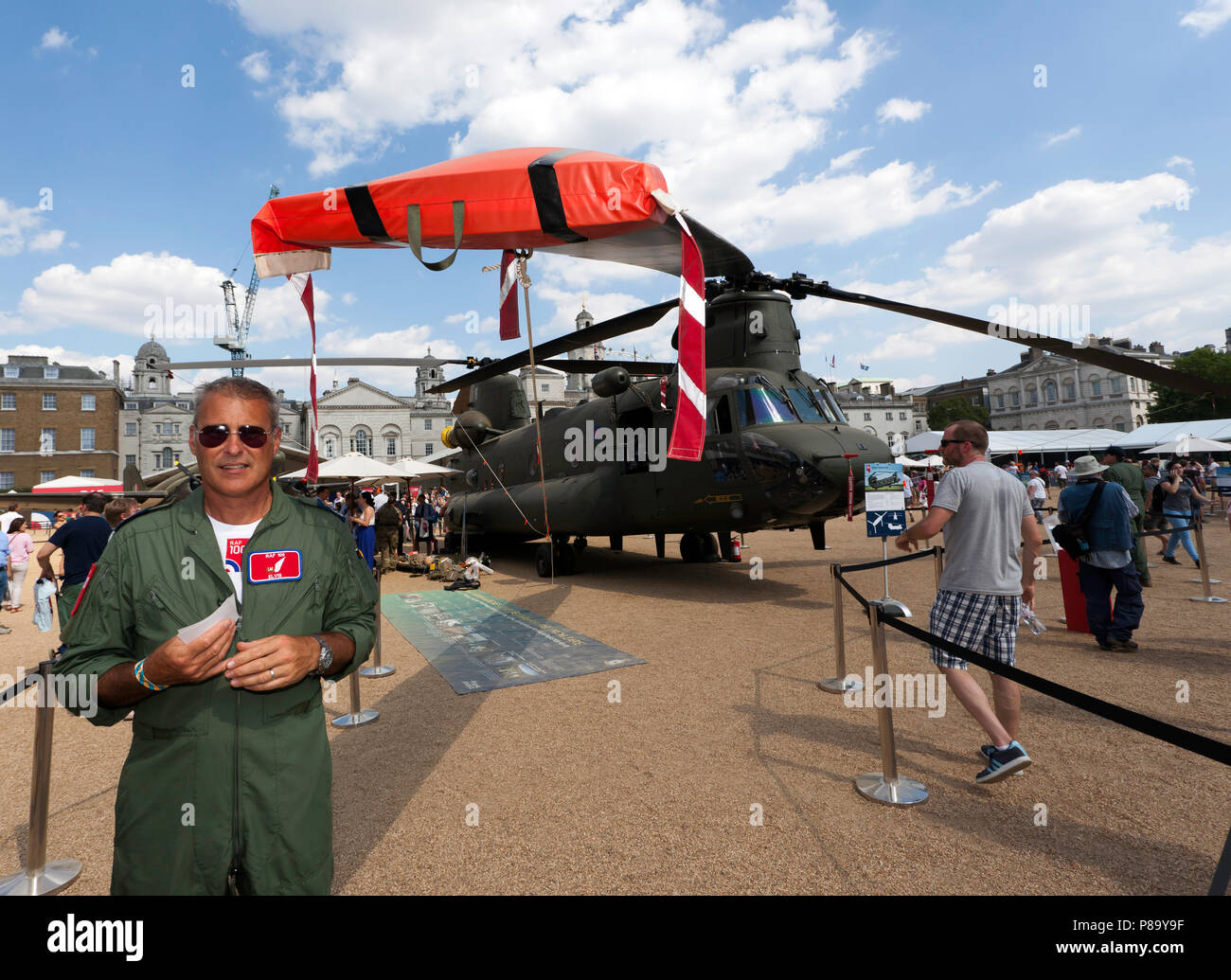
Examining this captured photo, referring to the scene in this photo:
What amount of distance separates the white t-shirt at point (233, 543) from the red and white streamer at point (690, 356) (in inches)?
119

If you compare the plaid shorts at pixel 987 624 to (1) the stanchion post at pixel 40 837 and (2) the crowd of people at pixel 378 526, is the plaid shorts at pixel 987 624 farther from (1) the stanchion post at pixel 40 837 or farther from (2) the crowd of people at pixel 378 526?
(2) the crowd of people at pixel 378 526

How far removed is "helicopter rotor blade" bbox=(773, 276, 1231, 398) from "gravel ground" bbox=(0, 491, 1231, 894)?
8.59 feet

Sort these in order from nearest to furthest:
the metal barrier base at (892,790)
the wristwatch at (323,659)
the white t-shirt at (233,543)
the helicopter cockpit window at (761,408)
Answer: the wristwatch at (323,659) → the white t-shirt at (233,543) → the metal barrier base at (892,790) → the helicopter cockpit window at (761,408)

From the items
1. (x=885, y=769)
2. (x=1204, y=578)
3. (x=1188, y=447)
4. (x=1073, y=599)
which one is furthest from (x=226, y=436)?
(x=1188, y=447)

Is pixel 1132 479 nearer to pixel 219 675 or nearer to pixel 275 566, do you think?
pixel 275 566

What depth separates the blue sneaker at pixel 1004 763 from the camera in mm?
3455

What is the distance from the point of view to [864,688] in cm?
517

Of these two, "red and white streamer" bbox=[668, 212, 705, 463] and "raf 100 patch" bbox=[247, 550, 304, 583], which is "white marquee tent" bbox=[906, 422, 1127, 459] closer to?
"red and white streamer" bbox=[668, 212, 705, 463]

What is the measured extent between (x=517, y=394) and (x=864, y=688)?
494 inches

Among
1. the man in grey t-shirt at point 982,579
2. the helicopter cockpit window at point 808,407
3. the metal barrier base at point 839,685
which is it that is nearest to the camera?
the man in grey t-shirt at point 982,579

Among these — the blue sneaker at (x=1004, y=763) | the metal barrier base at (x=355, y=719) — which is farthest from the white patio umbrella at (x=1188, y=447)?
Answer: the metal barrier base at (x=355, y=719)

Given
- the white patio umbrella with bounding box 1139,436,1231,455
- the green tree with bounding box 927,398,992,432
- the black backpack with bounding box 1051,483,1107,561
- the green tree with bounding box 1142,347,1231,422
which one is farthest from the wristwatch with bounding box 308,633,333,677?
the green tree with bounding box 927,398,992,432

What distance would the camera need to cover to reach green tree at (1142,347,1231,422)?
49.5m

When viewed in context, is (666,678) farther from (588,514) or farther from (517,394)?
(517,394)
